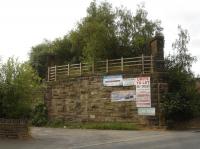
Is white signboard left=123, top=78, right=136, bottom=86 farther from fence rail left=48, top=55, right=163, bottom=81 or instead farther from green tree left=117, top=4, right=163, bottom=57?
green tree left=117, top=4, right=163, bottom=57

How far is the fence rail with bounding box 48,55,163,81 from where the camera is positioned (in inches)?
1265

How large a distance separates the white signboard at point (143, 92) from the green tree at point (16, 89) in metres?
10.8

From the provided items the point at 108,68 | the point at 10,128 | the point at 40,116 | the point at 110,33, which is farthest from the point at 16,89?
the point at 110,33

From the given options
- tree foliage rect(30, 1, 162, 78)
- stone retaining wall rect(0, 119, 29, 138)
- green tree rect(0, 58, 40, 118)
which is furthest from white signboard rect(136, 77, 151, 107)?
stone retaining wall rect(0, 119, 29, 138)

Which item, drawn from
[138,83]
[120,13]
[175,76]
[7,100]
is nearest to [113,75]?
[138,83]

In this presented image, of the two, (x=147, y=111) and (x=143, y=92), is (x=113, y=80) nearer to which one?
(x=143, y=92)

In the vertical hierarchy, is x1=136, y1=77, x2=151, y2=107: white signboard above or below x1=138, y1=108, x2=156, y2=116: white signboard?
above

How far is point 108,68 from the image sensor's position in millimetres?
33844

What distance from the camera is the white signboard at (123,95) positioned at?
104 feet

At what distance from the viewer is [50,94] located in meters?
36.6

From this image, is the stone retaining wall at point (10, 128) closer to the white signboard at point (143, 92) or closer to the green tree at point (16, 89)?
the green tree at point (16, 89)

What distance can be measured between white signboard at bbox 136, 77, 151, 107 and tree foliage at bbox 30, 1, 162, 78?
18.0 ft

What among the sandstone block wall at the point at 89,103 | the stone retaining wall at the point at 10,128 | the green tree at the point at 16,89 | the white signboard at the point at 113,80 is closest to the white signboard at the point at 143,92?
the sandstone block wall at the point at 89,103

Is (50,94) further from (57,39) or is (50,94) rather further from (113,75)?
(57,39)
